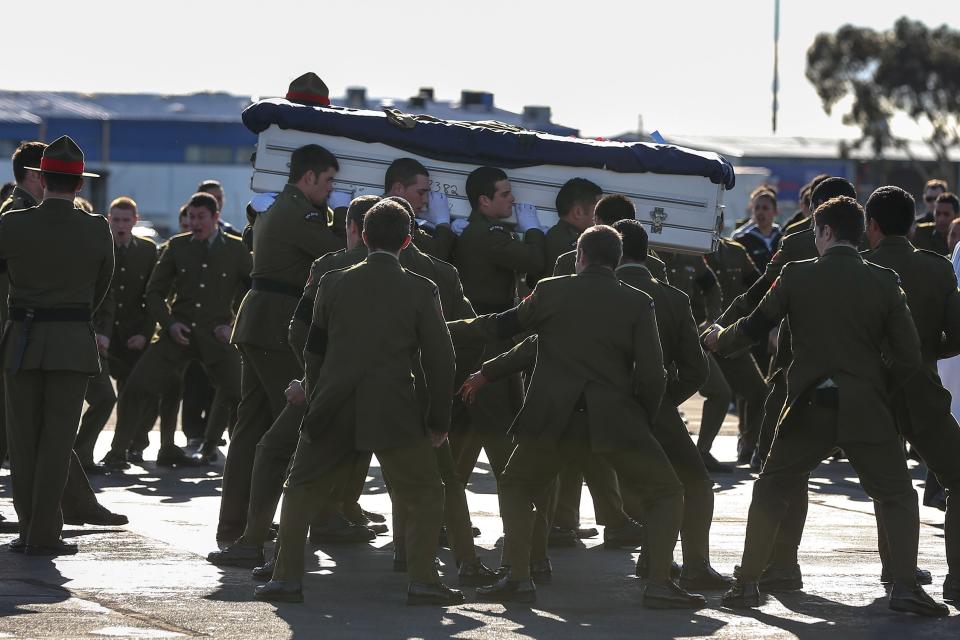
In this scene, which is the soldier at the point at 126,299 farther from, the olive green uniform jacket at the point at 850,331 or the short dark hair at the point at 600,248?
the olive green uniform jacket at the point at 850,331

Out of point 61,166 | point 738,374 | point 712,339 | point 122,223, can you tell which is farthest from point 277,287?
point 738,374

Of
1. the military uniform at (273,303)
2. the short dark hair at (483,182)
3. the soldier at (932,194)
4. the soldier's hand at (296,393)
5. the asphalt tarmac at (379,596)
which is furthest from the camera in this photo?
the soldier at (932,194)

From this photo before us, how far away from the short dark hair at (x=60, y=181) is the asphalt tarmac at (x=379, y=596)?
6.17 feet

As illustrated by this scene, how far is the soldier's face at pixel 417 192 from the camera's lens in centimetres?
1009

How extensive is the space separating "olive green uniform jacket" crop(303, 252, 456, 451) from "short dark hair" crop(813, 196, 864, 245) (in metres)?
1.81

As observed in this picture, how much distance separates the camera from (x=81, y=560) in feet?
30.2

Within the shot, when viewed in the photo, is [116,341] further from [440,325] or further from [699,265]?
[440,325]

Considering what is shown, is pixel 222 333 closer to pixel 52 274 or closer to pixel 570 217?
pixel 570 217

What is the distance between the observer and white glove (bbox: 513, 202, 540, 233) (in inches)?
420

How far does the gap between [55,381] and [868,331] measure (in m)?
4.12

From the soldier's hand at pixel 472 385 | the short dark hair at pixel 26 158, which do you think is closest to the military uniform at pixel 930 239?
the soldier's hand at pixel 472 385

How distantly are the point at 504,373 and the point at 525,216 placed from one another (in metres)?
2.30

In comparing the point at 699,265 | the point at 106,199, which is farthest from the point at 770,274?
the point at 106,199

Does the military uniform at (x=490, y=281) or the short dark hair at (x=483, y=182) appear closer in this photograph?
the military uniform at (x=490, y=281)
